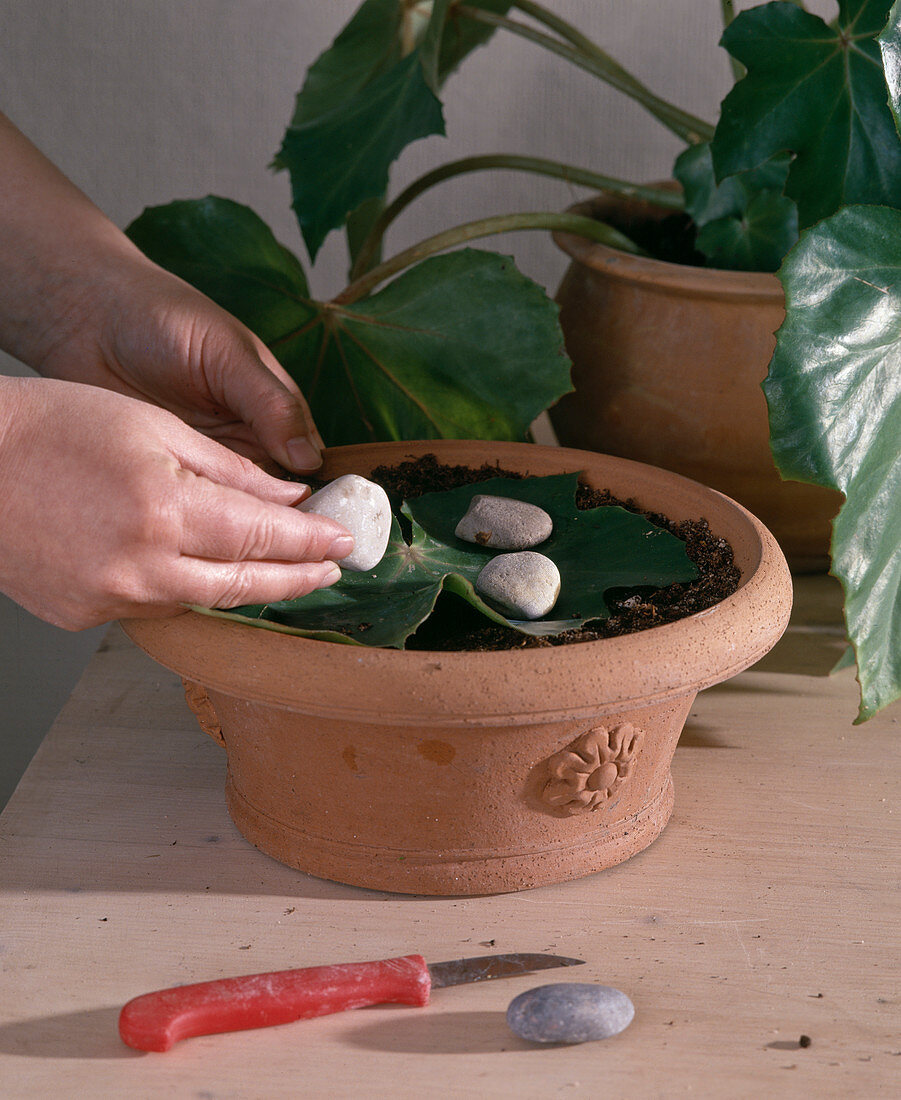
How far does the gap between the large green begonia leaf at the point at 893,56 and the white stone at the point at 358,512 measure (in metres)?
0.36

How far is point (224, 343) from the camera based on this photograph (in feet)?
2.39

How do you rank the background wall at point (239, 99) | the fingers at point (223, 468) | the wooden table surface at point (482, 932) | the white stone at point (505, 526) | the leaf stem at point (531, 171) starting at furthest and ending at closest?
the background wall at point (239, 99) → the leaf stem at point (531, 171) → the white stone at point (505, 526) → the fingers at point (223, 468) → the wooden table surface at point (482, 932)

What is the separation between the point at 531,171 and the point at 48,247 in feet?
1.39

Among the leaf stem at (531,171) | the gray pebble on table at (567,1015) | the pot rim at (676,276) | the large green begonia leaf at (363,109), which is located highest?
the large green begonia leaf at (363,109)

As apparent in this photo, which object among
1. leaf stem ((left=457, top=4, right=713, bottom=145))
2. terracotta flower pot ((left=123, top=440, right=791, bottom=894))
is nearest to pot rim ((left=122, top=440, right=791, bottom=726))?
terracotta flower pot ((left=123, top=440, right=791, bottom=894))

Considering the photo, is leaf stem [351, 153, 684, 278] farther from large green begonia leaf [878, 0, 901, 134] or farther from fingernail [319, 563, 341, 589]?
fingernail [319, 563, 341, 589]

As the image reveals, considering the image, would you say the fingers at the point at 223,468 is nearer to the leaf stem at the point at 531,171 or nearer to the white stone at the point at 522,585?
the white stone at the point at 522,585

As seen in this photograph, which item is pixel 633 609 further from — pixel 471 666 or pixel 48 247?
pixel 48 247

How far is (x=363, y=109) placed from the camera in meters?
0.89

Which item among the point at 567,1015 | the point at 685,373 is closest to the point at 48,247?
the point at 685,373

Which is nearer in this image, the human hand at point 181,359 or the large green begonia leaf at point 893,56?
the large green begonia leaf at point 893,56

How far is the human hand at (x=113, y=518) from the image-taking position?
49cm

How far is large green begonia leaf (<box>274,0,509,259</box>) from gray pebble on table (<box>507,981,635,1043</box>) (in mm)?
616

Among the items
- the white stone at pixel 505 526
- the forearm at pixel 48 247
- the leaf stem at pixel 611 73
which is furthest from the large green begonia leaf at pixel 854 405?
the forearm at pixel 48 247
